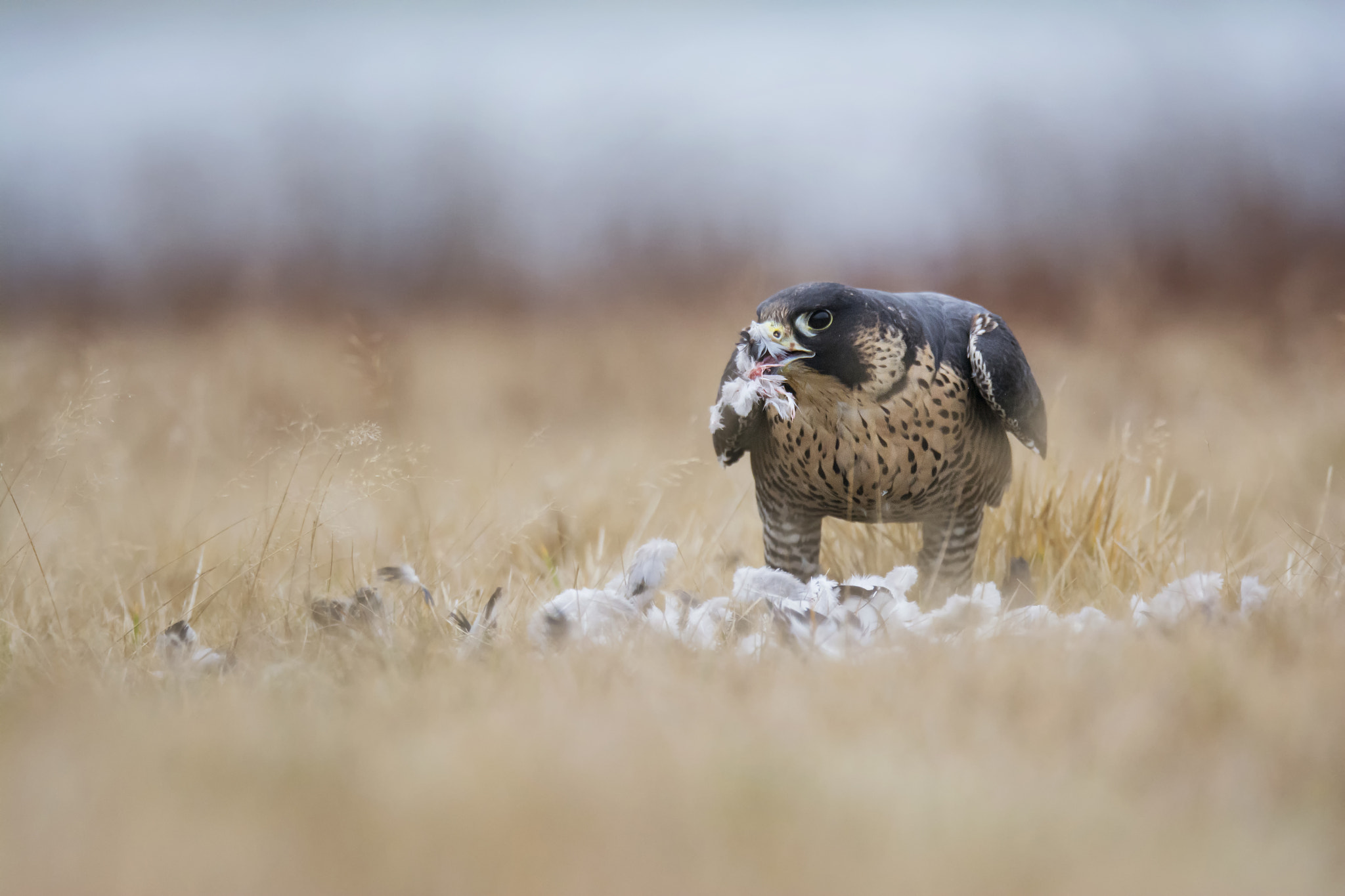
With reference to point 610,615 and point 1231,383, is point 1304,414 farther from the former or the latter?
point 610,615

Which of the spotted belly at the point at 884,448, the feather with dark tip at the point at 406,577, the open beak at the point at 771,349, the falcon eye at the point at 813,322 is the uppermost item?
the falcon eye at the point at 813,322

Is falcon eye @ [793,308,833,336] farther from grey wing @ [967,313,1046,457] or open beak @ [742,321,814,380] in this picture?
grey wing @ [967,313,1046,457]

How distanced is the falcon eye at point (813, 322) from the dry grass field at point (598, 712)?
27.6 inches

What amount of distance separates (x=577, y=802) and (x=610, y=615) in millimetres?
881

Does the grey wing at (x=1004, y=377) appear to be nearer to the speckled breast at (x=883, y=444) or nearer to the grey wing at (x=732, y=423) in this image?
the speckled breast at (x=883, y=444)

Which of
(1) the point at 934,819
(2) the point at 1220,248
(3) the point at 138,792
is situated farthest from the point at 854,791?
(2) the point at 1220,248

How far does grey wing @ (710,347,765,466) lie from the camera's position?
227 centimetres

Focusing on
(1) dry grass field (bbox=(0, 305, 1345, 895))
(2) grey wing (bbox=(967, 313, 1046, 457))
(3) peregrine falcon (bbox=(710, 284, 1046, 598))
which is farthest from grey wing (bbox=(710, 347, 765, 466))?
(2) grey wing (bbox=(967, 313, 1046, 457))

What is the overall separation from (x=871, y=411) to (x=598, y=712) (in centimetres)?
117

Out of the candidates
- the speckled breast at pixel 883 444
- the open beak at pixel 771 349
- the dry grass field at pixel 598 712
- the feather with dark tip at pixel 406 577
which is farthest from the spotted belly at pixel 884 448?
the feather with dark tip at pixel 406 577

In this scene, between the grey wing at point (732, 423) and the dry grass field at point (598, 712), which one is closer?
the dry grass field at point (598, 712)

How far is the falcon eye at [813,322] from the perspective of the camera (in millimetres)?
1999

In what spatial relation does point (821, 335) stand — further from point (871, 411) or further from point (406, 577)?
point (406, 577)

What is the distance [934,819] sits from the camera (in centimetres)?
84
